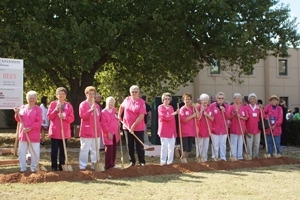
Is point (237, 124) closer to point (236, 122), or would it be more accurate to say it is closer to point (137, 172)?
point (236, 122)

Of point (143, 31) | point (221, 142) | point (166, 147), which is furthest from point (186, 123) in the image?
point (143, 31)

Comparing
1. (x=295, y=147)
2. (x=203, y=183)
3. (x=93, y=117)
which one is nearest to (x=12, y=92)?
(x=93, y=117)

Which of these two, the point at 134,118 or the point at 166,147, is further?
the point at 166,147

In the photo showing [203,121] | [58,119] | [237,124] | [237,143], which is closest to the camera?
[58,119]

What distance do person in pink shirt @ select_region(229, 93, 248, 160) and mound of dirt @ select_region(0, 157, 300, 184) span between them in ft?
2.51

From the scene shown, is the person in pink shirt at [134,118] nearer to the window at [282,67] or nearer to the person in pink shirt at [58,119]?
the person in pink shirt at [58,119]

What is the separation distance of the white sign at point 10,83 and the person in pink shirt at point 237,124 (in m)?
5.65

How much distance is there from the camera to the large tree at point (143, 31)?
48.5ft

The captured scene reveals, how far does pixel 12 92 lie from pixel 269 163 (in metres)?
6.76

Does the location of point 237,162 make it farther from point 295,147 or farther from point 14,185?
point 295,147

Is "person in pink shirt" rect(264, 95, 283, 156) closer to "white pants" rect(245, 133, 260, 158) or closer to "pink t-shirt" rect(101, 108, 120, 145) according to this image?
"white pants" rect(245, 133, 260, 158)

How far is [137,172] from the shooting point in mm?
9234

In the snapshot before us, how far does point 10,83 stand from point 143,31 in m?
7.42

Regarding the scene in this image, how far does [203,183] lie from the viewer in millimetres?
8469
